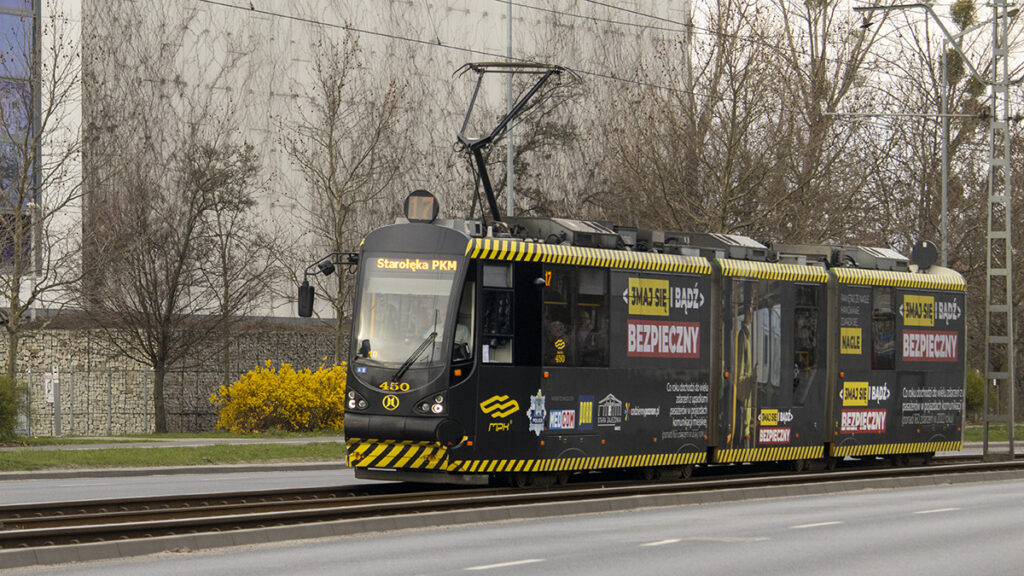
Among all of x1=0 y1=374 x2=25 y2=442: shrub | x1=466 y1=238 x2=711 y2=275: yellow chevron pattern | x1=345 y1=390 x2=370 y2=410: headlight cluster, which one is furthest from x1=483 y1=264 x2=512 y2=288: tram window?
x1=0 y1=374 x2=25 y2=442: shrub

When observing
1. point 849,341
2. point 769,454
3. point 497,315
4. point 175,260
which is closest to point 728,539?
point 497,315

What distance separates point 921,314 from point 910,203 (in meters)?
22.2

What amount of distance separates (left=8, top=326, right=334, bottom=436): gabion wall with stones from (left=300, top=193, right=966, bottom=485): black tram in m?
21.6

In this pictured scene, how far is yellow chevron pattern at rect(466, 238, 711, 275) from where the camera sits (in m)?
19.5

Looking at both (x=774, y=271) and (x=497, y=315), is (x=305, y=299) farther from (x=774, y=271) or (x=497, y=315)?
(x=774, y=271)

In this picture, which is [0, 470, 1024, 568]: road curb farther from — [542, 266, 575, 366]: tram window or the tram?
[542, 266, 575, 366]: tram window

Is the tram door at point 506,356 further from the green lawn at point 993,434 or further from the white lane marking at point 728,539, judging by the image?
the green lawn at point 993,434

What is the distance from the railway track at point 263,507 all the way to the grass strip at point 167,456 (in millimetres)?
6948

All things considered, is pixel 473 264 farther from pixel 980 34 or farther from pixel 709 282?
pixel 980 34

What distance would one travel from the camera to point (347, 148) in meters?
48.5

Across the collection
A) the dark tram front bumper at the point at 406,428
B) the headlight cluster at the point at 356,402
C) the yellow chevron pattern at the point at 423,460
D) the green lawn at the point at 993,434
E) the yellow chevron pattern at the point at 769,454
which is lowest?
the green lawn at the point at 993,434

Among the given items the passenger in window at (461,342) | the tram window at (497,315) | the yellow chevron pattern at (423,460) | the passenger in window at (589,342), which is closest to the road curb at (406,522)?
the yellow chevron pattern at (423,460)

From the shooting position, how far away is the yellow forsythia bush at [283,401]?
3584 cm

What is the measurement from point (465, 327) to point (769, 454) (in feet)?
21.1
